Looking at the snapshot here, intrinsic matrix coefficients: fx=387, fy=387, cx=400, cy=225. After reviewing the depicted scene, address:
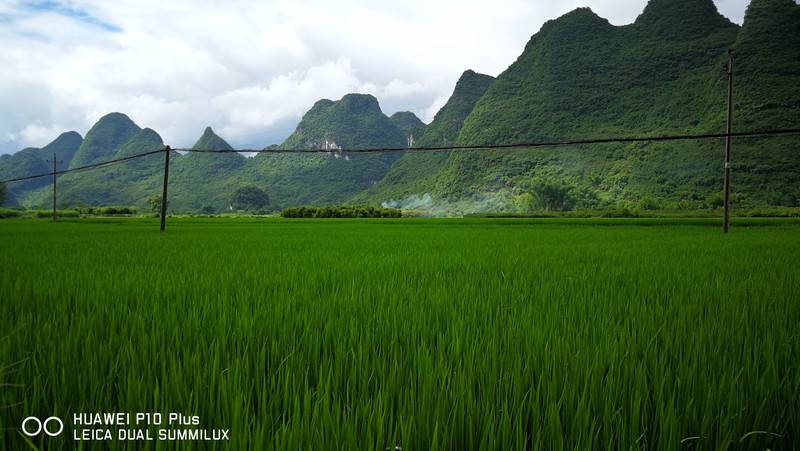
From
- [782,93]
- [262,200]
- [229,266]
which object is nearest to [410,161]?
[262,200]

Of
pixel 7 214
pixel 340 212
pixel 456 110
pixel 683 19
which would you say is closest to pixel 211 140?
pixel 456 110

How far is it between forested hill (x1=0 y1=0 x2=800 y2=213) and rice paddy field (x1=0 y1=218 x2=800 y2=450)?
185ft

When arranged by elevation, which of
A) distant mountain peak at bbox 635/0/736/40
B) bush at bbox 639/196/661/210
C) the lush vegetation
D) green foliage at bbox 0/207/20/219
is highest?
distant mountain peak at bbox 635/0/736/40

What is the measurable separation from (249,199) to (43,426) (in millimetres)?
106368

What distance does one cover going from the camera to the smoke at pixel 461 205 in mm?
71875

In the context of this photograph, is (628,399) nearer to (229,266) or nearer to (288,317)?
(288,317)

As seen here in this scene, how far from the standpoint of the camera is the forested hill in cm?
5416

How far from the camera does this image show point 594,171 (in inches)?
2530

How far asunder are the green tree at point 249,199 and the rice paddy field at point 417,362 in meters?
100

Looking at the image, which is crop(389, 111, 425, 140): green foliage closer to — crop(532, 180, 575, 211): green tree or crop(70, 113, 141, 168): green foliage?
crop(532, 180, 575, 211): green tree

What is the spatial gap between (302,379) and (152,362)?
59 cm

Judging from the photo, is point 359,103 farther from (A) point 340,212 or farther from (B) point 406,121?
(A) point 340,212

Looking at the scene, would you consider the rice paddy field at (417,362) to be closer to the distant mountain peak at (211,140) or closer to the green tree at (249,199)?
the green tree at (249,199)

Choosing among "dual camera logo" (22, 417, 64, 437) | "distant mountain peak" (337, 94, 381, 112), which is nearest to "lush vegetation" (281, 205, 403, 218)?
"dual camera logo" (22, 417, 64, 437)
